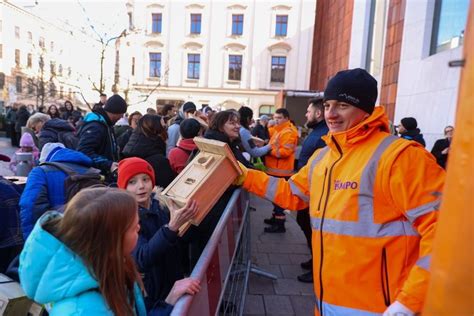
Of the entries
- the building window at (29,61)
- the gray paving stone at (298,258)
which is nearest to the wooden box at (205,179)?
the gray paving stone at (298,258)

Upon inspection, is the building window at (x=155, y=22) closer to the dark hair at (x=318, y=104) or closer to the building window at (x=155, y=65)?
the building window at (x=155, y=65)

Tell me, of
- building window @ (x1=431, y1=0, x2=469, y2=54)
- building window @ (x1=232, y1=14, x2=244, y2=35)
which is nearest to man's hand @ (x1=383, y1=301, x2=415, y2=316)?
building window @ (x1=431, y1=0, x2=469, y2=54)

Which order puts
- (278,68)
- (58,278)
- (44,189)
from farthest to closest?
(278,68)
(44,189)
(58,278)

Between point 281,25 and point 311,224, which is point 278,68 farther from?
point 311,224

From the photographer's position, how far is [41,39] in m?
42.2

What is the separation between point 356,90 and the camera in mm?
1914

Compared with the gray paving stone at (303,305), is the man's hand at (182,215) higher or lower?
higher

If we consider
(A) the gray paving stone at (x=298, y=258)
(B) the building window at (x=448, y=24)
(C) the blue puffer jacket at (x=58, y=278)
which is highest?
(B) the building window at (x=448, y=24)

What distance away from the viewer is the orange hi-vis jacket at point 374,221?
5.24ft

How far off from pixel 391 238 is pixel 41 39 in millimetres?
48893

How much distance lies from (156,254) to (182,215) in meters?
0.26

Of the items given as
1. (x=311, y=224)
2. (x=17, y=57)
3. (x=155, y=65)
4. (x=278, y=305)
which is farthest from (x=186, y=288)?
(x=17, y=57)

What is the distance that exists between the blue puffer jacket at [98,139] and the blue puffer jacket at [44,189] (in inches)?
31.0

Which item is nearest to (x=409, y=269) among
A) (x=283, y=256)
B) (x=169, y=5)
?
(x=283, y=256)
